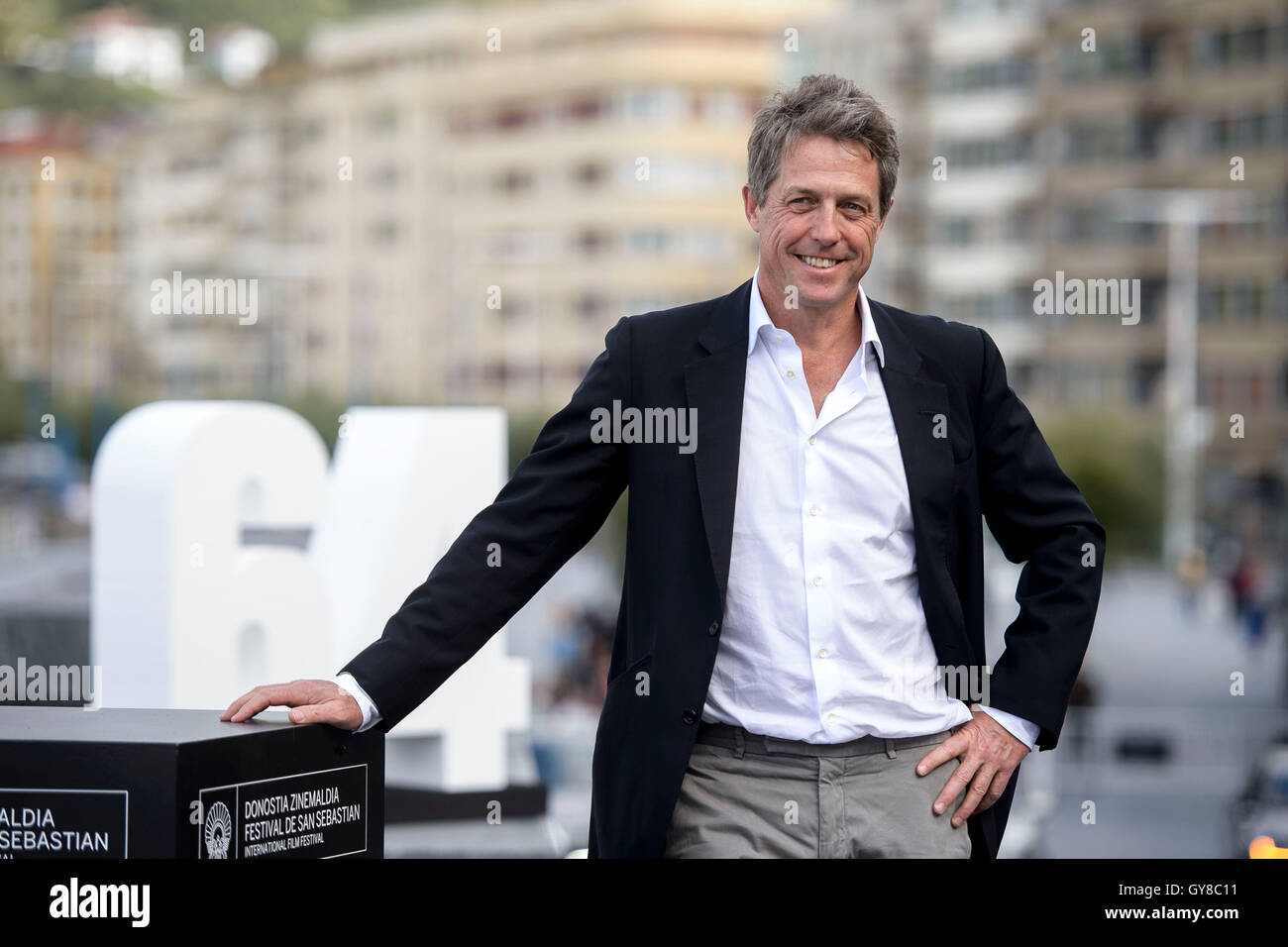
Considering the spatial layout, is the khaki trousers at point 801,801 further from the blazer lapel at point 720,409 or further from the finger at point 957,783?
the blazer lapel at point 720,409

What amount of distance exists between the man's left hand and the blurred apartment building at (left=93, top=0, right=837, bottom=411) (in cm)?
7367

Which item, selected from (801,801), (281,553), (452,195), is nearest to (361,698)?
(801,801)

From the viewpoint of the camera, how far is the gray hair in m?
3.44

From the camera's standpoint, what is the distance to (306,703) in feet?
10.9

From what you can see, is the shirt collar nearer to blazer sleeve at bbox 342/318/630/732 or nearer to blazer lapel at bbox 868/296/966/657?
blazer lapel at bbox 868/296/966/657

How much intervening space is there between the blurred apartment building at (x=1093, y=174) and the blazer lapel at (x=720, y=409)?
2405 inches

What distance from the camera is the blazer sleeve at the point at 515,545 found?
3.47m

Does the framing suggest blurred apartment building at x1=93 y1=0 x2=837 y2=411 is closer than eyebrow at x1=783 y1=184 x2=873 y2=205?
No

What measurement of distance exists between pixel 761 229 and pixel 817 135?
0.23 metres

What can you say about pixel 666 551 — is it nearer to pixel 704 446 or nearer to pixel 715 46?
pixel 704 446

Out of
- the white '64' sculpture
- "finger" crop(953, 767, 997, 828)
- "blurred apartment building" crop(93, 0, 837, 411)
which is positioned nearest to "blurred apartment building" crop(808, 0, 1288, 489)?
"blurred apartment building" crop(93, 0, 837, 411)

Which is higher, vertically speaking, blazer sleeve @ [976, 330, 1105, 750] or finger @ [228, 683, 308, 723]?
blazer sleeve @ [976, 330, 1105, 750]

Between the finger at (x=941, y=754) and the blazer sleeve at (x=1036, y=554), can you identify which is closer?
the finger at (x=941, y=754)

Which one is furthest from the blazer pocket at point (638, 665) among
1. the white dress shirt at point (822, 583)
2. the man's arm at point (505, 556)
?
the man's arm at point (505, 556)
